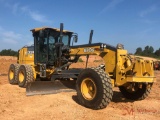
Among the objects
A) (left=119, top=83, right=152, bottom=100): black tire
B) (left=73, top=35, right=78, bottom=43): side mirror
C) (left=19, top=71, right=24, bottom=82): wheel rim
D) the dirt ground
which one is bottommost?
the dirt ground

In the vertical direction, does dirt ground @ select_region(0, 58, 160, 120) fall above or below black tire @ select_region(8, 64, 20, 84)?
below

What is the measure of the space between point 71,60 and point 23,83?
7.77 feet

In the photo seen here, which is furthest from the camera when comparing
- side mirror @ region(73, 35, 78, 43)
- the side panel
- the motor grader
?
the side panel

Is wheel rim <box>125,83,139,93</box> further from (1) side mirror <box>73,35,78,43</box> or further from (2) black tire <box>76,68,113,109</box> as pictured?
(1) side mirror <box>73,35,78,43</box>

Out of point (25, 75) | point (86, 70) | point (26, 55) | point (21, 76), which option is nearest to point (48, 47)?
point (25, 75)

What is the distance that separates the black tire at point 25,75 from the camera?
11.9 metres

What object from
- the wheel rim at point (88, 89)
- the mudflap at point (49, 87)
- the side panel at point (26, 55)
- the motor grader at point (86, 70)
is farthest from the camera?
the side panel at point (26, 55)

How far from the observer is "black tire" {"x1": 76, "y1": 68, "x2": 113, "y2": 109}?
754cm

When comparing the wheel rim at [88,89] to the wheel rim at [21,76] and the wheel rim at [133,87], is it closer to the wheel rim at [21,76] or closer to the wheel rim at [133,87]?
the wheel rim at [133,87]

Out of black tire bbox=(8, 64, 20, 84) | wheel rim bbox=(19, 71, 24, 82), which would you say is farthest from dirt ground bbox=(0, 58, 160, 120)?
black tire bbox=(8, 64, 20, 84)

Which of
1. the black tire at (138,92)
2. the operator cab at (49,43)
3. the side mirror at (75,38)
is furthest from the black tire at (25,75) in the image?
the black tire at (138,92)

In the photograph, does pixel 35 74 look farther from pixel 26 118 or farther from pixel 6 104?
pixel 26 118

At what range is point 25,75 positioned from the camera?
39.4ft

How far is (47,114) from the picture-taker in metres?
7.09
